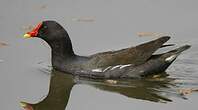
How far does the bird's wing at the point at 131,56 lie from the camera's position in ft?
39.2

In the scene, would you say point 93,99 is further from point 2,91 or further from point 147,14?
point 147,14

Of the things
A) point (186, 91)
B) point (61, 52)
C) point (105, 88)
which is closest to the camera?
point (186, 91)

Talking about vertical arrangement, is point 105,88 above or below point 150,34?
below

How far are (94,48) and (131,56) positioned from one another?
56.9 inches

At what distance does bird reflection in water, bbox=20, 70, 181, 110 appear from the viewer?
11071 millimetres

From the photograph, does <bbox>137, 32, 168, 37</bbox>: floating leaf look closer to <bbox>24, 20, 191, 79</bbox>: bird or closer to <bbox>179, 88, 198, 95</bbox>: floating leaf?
<bbox>24, 20, 191, 79</bbox>: bird

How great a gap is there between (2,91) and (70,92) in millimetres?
1168

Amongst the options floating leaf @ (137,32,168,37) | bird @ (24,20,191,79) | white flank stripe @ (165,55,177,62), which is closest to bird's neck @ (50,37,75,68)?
bird @ (24,20,191,79)

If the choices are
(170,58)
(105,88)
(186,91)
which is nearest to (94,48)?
(105,88)

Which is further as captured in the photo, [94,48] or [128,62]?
[94,48]

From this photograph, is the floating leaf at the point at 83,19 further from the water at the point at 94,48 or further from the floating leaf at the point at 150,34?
the floating leaf at the point at 150,34

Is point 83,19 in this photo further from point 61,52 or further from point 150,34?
point 61,52

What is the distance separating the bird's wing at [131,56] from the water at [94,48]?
35cm

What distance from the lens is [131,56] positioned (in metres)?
12.0
